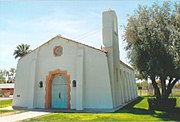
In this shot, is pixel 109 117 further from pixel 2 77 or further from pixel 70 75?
pixel 2 77

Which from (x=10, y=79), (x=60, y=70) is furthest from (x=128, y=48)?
(x=10, y=79)

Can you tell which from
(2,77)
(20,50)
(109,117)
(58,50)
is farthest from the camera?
(2,77)

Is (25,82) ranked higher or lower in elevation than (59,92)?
higher

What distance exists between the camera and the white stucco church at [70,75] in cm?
1598

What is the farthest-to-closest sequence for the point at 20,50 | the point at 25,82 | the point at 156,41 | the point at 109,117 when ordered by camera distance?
the point at 20,50, the point at 25,82, the point at 156,41, the point at 109,117

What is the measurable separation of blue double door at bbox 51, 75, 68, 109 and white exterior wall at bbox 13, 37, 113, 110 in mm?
890

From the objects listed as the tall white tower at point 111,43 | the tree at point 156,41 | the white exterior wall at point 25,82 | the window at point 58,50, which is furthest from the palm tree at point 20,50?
the tree at point 156,41

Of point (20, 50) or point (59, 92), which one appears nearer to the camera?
point (59, 92)

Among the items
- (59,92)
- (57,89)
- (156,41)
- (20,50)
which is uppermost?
(20,50)

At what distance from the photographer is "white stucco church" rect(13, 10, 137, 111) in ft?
52.4

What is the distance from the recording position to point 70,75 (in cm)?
1703

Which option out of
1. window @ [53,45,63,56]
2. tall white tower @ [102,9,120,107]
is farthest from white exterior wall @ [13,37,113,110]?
tall white tower @ [102,9,120,107]

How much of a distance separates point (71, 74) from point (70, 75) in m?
0.12

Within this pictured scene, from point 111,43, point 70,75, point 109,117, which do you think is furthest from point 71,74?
point 109,117
